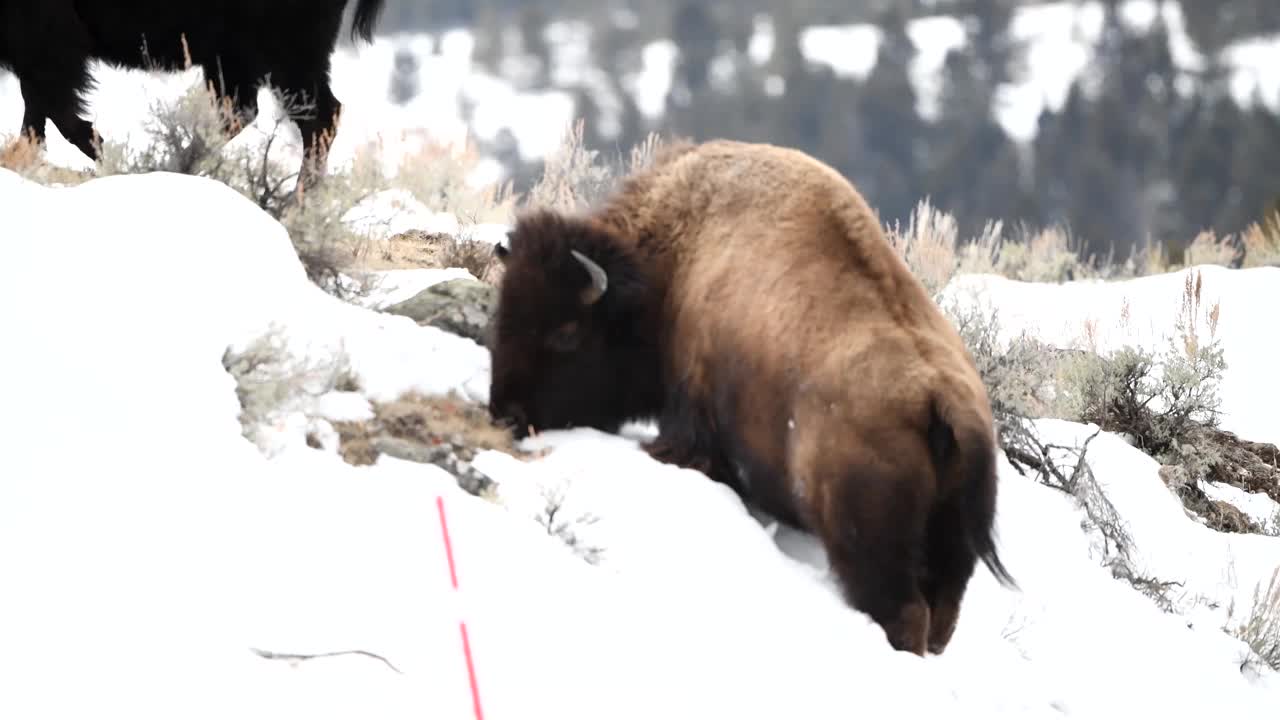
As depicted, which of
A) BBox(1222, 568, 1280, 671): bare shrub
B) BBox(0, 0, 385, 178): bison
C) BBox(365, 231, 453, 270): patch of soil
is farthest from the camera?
BBox(365, 231, 453, 270): patch of soil

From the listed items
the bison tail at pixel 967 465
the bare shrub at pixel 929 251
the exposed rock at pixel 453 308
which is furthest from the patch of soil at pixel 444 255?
the bison tail at pixel 967 465

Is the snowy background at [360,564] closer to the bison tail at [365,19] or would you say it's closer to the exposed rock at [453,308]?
the exposed rock at [453,308]

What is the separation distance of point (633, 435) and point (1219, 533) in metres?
3.44

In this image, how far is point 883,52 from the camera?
84938 millimetres

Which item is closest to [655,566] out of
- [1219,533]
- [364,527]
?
[364,527]

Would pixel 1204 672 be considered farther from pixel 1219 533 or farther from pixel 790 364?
pixel 790 364

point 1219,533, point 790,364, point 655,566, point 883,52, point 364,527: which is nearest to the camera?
point 364,527

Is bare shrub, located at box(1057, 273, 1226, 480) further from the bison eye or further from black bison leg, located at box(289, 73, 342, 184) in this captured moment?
black bison leg, located at box(289, 73, 342, 184)

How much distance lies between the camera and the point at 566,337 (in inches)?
220

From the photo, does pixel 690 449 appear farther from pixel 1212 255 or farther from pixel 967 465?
pixel 1212 255

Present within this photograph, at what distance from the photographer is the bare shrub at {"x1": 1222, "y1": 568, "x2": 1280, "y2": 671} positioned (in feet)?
20.6

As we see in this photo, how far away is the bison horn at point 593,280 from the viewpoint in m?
5.42

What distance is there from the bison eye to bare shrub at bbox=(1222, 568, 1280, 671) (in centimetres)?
315

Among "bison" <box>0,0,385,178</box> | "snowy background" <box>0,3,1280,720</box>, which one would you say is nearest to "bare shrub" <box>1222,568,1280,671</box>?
"snowy background" <box>0,3,1280,720</box>
